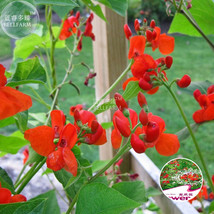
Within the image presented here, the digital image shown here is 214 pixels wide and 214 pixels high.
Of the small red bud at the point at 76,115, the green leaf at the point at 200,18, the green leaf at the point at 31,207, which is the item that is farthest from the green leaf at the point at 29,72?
the green leaf at the point at 200,18

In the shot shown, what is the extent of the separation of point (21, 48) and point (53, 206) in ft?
1.63

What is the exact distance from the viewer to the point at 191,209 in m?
0.66

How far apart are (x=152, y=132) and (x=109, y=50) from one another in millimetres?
512

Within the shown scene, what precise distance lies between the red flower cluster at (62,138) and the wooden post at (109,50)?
0.40 m

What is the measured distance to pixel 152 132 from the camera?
0.36m

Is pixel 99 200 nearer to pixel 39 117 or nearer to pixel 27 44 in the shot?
pixel 39 117

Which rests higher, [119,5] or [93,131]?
[119,5]

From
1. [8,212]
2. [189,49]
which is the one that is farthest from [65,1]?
[189,49]

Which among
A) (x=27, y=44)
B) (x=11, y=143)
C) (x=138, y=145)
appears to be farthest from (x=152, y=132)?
(x=27, y=44)

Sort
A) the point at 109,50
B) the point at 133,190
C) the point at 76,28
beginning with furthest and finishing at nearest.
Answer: the point at 109,50 < the point at 76,28 < the point at 133,190

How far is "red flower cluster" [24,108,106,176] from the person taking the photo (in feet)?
1.15

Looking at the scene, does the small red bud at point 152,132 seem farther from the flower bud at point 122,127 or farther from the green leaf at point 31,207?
the green leaf at point 31,207

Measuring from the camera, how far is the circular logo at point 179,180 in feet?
1.47

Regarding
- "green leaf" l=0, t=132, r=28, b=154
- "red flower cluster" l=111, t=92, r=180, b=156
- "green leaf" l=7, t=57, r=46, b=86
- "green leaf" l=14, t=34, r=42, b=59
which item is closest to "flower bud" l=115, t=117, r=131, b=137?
"red flower cluster" l=111, t=92, r=180, b=156
